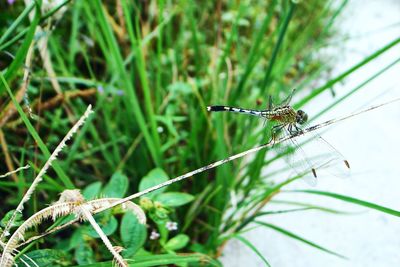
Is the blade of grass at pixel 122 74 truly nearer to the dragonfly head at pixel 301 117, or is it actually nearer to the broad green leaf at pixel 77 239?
the broad green leaf at pixel 77 239

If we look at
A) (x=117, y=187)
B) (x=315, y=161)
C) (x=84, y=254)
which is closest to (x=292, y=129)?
(x=315, y=161)

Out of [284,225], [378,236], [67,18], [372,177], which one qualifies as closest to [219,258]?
[284,225]

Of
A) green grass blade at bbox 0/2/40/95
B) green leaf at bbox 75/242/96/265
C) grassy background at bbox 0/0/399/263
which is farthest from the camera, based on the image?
grassy background at bbox 0/0/399/263

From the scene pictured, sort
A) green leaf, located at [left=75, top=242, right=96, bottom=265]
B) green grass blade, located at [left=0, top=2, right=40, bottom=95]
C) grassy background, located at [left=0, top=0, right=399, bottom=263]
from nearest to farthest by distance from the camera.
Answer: green grass blade, located at [left=0, top=2, right=40, bottom=95] → green leaf, located at [left=75, top=242, right=96, bottom=265] → grassy background, located at [left=0, top=0, right=399, bottom=263]

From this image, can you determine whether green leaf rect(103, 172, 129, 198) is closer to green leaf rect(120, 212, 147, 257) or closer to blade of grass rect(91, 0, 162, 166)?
green leaf rect(120, 212, 147, 257)

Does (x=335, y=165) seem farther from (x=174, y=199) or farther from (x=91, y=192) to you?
(x=91, y=192)

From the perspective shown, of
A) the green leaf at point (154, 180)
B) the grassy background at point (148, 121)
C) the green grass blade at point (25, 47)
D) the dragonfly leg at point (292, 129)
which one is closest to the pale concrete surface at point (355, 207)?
the grassy background at point (148, 121)

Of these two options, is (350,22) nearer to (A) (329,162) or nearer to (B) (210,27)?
(B) (210,27)

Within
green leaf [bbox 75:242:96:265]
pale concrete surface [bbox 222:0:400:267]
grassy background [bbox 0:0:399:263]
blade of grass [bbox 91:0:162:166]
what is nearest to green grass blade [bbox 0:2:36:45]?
grassy background [bbox 0:0:399:263]
